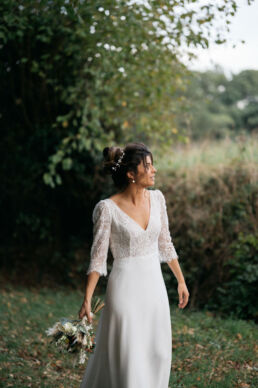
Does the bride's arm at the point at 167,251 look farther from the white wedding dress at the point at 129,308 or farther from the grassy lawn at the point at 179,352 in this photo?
the grassy lawn at the point at 179,352

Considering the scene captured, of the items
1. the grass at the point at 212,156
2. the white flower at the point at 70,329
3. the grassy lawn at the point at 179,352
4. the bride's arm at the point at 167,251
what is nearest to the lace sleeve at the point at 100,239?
the white flower at the point at 70,329

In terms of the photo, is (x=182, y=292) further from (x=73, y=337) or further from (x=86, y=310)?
(x=73, y=337)

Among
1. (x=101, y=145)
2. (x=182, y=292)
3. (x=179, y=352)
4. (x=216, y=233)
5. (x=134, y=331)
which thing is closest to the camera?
(x=134, y=331)

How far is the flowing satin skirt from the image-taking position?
9.95ft

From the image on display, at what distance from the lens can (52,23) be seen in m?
7.36

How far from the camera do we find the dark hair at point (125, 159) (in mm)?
3182

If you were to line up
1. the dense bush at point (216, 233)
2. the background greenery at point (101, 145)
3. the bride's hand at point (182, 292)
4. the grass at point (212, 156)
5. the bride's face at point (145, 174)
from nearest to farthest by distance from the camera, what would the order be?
the bride's face at point (145, 174), the bride's hand at point (182, 292), the background greenery at point (101, 145), the dense bush at point (216, 233), the grass at point (212, 156)

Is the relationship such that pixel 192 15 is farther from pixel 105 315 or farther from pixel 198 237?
pixel 105 315

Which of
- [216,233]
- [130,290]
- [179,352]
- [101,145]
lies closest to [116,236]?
[130,290]

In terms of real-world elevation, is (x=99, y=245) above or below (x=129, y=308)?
above

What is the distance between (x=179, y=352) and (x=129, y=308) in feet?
8.37

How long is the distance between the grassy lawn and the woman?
1516 millimetres

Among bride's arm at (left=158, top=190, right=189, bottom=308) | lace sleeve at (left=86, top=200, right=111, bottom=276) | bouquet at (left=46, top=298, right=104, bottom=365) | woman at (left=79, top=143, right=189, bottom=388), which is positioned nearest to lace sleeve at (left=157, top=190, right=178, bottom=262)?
bride's arm at (left=158, top=190, right=189, bottom=308)

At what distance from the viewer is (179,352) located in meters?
5.32
